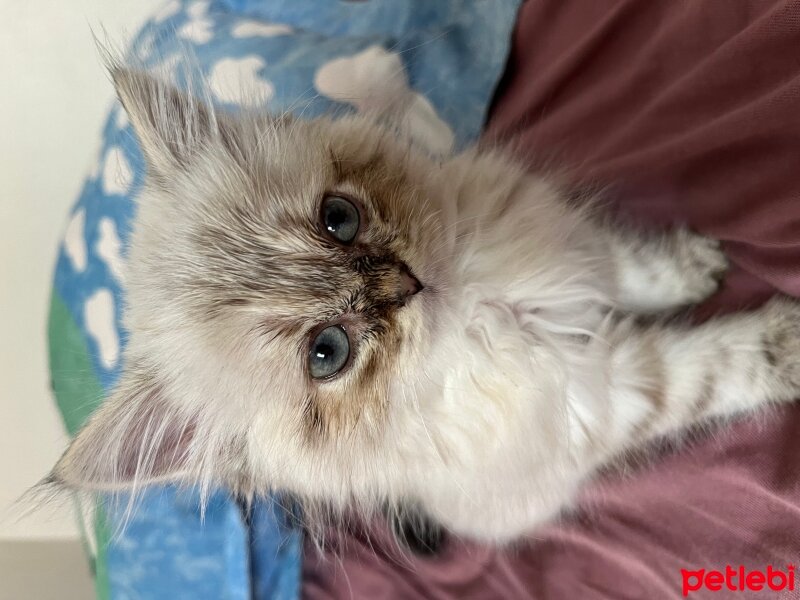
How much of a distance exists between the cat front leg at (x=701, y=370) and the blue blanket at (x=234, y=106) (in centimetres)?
65

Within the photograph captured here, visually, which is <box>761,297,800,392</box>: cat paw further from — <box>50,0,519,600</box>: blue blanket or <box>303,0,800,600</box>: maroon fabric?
<box>50,0,519,600</box>: blue blanket

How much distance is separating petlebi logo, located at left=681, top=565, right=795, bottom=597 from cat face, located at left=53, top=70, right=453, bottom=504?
0.58 metres

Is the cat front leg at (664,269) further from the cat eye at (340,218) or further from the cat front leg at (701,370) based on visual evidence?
the cat eye at (340,218)

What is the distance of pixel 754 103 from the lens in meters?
1.01

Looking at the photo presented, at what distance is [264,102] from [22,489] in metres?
1.37

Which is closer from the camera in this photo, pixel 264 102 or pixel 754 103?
pixel 754 103

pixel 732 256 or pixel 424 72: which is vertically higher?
pixel 424 72

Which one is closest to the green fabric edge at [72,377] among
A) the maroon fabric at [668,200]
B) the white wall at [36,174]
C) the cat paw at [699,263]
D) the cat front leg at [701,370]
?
the white wall at [36,174]

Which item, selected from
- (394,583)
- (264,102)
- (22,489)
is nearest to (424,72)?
(264,102)

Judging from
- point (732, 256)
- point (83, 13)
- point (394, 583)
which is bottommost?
point (394, 583)

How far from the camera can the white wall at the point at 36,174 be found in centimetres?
186

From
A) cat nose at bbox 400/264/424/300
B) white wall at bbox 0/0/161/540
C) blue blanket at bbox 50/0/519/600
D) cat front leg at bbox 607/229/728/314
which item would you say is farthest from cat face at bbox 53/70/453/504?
white wall at bbox 0/0/161/540

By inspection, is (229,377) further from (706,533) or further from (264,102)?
(706,533)

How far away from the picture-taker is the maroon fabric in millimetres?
1016
